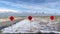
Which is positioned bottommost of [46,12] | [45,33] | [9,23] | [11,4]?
[45,33]

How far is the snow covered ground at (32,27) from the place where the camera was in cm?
266

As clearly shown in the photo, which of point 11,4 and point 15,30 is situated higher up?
point 11,4

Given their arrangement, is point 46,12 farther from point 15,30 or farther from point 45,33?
point 15,30

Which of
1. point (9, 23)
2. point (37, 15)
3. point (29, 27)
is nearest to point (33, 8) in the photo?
point (37, 15)

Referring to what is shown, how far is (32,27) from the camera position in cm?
269

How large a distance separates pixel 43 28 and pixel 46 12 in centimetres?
29

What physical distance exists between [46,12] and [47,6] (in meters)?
0.11

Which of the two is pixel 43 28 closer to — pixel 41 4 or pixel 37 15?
pixel 37 15

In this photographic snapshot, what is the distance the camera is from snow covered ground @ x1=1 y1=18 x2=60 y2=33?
266 centimetres

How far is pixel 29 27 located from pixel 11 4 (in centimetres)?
52

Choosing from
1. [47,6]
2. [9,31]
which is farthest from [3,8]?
[47,6]

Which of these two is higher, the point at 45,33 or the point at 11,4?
the point at 11,4

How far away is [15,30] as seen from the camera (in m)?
2.68

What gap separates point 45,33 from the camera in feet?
8.72
